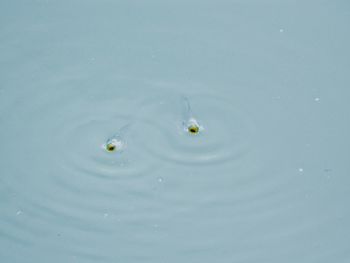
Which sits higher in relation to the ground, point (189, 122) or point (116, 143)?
point (189, 122)

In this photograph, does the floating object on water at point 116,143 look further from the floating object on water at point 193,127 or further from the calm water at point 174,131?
the floating object on water at point 193,127

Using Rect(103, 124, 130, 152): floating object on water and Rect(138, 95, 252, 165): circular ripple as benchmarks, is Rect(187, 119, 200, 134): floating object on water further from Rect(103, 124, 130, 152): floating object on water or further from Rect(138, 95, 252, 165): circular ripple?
Rect(103, 124, 130, 152): floating object on water

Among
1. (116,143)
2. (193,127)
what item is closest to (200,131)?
(193,127)

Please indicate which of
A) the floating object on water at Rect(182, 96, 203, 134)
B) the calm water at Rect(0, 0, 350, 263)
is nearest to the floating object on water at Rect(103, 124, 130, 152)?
the calm water at Rect(0, 0, 350, 263)

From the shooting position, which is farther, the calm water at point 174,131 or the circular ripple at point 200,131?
the circular ripple at point 200,131

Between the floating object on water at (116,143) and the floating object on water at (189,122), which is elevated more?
the floating object on water at (189,122)

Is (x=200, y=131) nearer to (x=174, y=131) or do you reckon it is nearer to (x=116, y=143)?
(x=174, y=131)

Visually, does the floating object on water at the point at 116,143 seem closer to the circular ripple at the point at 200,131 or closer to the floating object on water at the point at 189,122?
the circular ripple at the point at 200,131

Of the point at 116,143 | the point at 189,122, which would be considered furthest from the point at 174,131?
the point at 116,143

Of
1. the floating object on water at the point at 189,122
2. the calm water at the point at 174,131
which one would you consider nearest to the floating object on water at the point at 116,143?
the calm water at the point at 174,131
